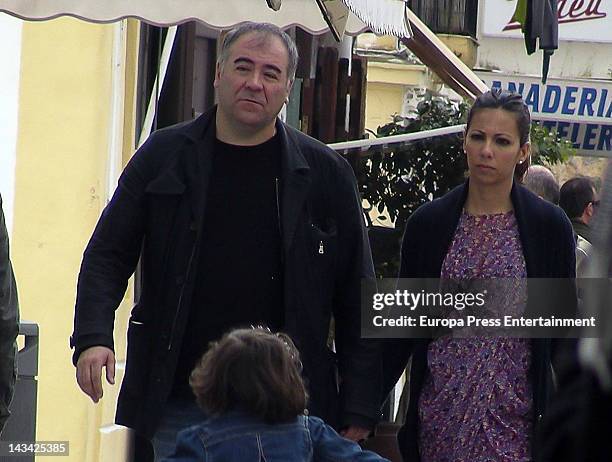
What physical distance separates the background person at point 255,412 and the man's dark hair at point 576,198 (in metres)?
4.11

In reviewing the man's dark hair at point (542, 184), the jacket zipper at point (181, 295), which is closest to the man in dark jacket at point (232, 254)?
the jacket zipper at point (181, 295)

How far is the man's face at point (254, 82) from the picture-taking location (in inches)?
221

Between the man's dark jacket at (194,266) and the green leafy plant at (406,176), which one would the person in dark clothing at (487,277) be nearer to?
the man's dark jacket at (194,266)

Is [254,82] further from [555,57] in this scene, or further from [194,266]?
[555,57]

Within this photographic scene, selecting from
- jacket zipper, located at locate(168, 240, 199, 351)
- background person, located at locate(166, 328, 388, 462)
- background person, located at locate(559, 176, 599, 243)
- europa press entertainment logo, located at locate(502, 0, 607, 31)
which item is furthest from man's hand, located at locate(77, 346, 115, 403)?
europa press entertainment logo, located at locate(502, 0, 607, 31)

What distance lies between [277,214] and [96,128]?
145 inches

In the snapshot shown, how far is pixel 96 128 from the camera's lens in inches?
356

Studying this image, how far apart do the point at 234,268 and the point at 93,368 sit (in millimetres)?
510

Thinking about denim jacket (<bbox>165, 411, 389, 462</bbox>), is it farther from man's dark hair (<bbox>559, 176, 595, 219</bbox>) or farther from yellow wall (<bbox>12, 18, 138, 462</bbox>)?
man's dark hair (<bbox>559, 176, 595, 219</bbox>)

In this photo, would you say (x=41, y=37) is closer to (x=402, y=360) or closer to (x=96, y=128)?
(x=96, y=128)

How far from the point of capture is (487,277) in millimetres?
5738

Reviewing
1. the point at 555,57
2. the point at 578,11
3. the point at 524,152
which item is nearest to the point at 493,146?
the point at 524,152

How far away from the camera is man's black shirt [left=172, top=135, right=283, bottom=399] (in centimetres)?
546

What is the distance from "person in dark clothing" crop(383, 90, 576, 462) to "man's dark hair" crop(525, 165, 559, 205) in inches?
76.8
